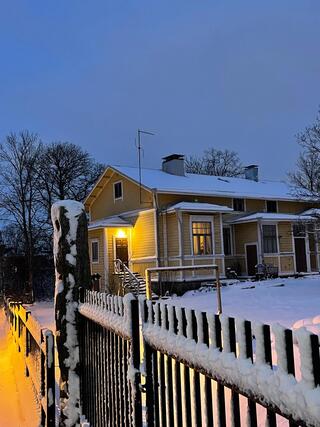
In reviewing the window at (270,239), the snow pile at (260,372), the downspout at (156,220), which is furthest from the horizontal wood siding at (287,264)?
the snow pile at (260,372)

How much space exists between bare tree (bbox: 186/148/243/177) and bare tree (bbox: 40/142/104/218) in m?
14.2

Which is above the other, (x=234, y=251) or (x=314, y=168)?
(x=314, y=168)

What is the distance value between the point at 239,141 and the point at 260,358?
108 meters

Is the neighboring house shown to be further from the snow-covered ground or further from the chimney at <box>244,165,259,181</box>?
the chimney at <box>244,165,259,181</box>

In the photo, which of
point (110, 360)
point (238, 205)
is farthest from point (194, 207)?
point (110, 360)

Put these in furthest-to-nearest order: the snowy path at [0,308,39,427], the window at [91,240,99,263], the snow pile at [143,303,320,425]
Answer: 1. the window at [91,240,99,263]
2. the snowy path at [0,308,39,427]
3. the snow pile at [143,303,320,425]

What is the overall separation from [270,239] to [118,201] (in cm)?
864

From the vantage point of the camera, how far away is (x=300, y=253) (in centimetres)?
2734

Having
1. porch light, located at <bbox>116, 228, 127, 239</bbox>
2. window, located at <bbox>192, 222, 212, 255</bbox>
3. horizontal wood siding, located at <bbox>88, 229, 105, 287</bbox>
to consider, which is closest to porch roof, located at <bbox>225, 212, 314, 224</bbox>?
window, located at <bbox>192, 222, 212, 255</bbox>

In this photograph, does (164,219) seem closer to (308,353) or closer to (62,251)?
(62,251)

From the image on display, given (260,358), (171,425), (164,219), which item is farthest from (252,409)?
(164,219)

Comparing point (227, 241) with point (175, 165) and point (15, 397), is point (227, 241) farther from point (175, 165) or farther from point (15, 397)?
point (15, 397)

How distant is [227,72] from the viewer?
86062 millimetres

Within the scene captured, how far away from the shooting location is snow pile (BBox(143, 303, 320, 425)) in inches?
52.6
